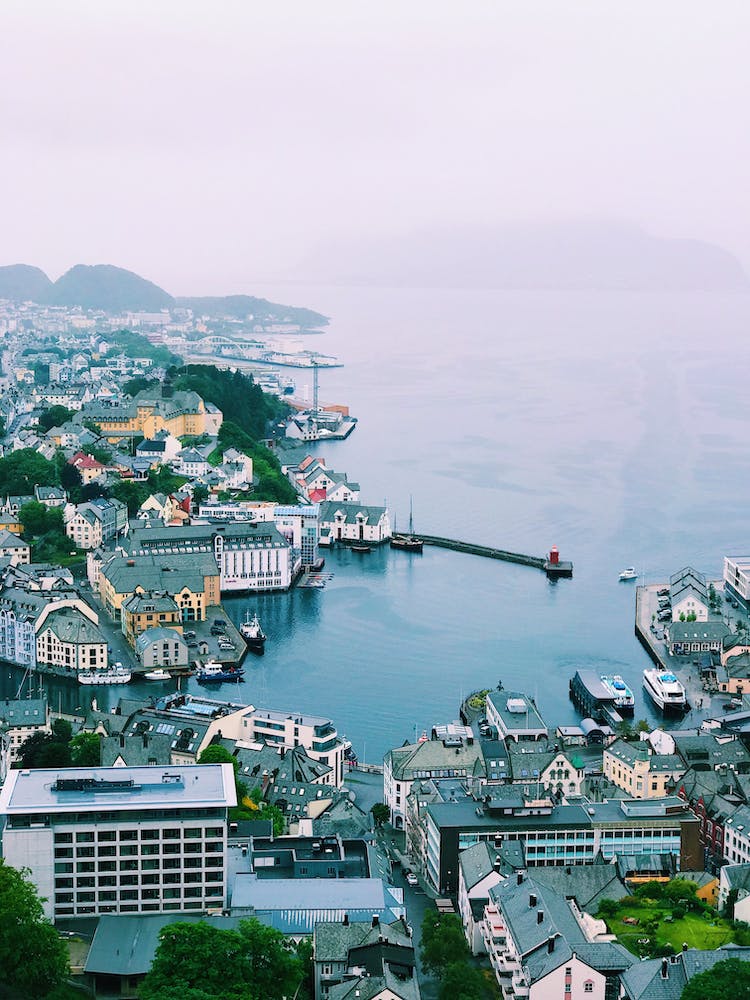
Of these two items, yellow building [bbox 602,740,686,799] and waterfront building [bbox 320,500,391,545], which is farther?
waterfront building [bbox 320,500,391,545]

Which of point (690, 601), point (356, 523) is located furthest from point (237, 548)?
point (690, 601)

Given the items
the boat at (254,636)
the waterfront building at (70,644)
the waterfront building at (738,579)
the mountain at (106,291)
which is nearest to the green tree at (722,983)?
the waterfront building at (70,644)

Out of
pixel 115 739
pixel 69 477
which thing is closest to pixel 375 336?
pixel 69 477

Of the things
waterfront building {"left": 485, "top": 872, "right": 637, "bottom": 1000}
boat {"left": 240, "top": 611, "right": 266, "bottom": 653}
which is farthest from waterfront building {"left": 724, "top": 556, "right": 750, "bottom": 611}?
waterfront building {"left": 485, "top": 872, "right": 637, "bottom": 1000}

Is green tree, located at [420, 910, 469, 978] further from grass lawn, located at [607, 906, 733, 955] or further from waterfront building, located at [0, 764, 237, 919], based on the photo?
waterfront building, located at [0, 764, 237, 919]

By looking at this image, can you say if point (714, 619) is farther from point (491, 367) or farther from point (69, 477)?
point (491, 367)

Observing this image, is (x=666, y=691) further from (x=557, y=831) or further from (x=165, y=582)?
(x=165, y=582)

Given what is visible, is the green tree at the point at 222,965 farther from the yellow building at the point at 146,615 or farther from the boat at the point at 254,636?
the boat at the point at 254,636
